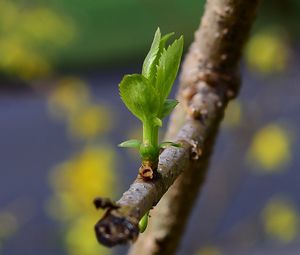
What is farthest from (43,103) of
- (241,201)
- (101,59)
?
(241,201)

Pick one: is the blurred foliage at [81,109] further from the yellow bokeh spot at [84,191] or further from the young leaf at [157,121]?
the young leaf at [157,121]

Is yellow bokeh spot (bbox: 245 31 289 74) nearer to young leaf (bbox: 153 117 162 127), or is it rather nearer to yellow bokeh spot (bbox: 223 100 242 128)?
yellow bokeh spot (bbox: 223 100 242 128)

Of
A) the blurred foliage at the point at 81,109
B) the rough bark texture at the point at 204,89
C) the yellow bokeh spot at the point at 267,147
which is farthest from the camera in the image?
the blurred foliage at the point at 81,109

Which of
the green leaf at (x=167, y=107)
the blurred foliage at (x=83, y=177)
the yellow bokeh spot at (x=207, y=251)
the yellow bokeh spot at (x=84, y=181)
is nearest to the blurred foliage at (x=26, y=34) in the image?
the blurred foliage at (x=83, y=177)

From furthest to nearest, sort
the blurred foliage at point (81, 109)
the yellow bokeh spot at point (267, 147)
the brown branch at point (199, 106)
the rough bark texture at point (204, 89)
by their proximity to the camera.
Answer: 1. the blurred foliage at point (81, 109)
2. the yellow bokeh spot at point (267, 147)
3. the rough bark texture at point (204, 89)
4. the brown branch at point (199, 106)

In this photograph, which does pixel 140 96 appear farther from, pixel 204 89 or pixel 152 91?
pixel 204 89

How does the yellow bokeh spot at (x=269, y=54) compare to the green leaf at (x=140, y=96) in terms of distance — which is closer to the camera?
the green leaf at (x=140, y=96)
